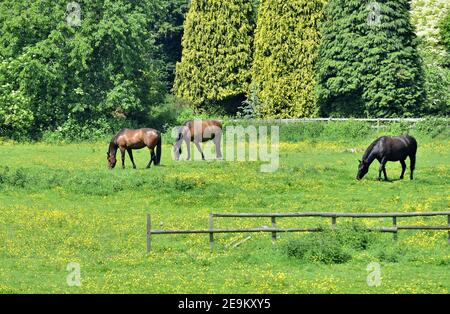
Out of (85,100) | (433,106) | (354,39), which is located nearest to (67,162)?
(85,100)

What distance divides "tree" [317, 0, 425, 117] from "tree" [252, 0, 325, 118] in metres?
3.07

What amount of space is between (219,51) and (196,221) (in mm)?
48421

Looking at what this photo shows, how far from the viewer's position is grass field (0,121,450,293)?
2742cm

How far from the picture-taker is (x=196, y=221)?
3716 cm

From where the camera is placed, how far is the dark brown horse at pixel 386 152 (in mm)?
46969

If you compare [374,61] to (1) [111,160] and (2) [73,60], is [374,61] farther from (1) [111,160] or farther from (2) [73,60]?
(1) [111,160]

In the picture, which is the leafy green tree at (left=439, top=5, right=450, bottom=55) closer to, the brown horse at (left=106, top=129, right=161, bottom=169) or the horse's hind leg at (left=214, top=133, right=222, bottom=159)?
the horse's hind leg at (left=214, top=133, right=222, bottom=159)

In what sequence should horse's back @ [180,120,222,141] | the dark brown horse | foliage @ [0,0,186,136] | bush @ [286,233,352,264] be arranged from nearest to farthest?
bush @ [286,233,352,264] < the dark brown horse < horse's back @ [180,120,222,141] < foliage @ [0,0,186,136]

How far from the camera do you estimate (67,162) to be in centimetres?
5484

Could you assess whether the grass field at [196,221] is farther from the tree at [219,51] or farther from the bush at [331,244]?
the tree at [219,51]

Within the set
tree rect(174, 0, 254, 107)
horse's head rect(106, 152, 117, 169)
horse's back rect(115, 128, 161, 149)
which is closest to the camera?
horse's head rect(106, 152, 117, 169)

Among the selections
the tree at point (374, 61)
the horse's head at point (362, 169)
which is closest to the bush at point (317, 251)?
the horse's head at point (362, 169)

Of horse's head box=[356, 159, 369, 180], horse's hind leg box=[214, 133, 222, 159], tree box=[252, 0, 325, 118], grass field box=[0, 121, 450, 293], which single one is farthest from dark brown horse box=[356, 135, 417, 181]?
tree box=[252, 0, 325, 118]

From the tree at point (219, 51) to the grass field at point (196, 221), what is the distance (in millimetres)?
25019
